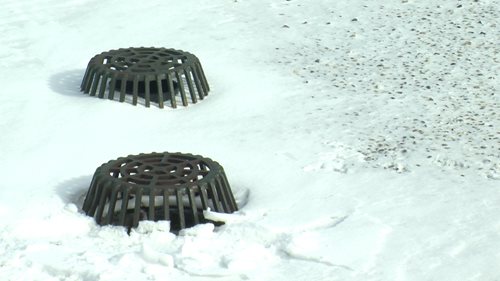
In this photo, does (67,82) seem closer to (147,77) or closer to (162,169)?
(147,77)

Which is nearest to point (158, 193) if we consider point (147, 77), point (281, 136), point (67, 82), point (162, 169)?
point (162, 169)

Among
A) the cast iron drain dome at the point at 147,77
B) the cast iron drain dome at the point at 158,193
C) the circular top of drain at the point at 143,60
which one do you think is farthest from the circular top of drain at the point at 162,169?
the circular top of drain at the point at 143,60

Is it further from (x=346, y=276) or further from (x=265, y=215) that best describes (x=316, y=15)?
(x=346, y=276)

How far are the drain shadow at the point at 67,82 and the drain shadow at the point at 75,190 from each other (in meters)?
1.33

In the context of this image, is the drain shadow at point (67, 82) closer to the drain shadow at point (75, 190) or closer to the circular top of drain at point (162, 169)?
the drain shadow at point (75, 190)

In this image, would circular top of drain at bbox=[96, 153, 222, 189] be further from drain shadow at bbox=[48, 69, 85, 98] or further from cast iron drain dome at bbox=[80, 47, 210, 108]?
drain shadow at bbox=[48, 69, 85, 98]

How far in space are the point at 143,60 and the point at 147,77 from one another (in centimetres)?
31

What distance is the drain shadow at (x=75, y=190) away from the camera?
5.58 meters

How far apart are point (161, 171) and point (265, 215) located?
0.59m

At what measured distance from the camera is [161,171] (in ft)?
18.0

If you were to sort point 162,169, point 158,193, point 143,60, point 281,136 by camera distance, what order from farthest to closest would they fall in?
1. point 143,60
2. point 281,136
3. point 162,169
4. point 158,193

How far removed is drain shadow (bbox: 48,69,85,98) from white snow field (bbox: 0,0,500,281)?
21 millimetres

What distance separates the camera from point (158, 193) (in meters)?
5.23

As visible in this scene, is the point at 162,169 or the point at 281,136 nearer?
the point at 162,169
